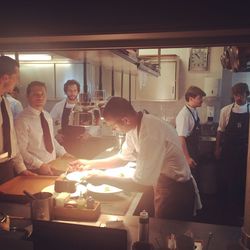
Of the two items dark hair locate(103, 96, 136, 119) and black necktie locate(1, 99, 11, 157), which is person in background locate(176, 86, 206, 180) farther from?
black necktie locate(1, 99, 11, 157)

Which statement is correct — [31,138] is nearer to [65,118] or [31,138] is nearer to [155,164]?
[65,118]

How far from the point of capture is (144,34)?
2.55 feet

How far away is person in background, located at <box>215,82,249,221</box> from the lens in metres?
3.71

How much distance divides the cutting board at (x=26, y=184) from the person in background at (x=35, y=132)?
0.51 metres

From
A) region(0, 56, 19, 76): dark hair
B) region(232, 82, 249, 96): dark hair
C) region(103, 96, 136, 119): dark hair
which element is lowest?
region(103, 96, 136, 119): dark hair

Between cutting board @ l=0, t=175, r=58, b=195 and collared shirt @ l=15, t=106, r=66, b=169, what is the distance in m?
0.51

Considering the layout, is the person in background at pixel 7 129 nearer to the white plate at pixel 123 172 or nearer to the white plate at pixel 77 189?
the white plate at pixel 77 189

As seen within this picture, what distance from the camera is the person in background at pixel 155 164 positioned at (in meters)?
1.89

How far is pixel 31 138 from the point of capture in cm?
275

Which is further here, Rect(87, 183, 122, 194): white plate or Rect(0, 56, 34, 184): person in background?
Rect(0, 56, 34, 184): person in background

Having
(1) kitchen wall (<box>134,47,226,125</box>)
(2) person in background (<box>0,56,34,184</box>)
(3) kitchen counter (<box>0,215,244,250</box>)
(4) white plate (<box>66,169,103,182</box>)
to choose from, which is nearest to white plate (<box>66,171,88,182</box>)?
(4) white plate (<box>66,169,103,182</box>)

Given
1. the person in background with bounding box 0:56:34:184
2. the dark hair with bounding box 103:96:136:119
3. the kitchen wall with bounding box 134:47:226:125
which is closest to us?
the dark hair with bounding box 103:96:136:119

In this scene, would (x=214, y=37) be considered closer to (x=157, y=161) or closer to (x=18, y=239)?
(x=18, y=239)

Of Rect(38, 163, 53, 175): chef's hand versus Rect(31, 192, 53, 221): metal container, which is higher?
Rect(31, 192, 53, 221): metal container
